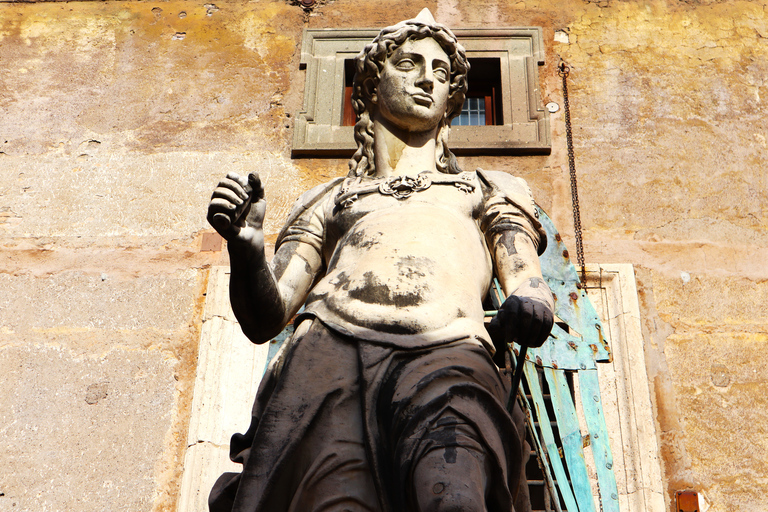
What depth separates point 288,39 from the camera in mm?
6883

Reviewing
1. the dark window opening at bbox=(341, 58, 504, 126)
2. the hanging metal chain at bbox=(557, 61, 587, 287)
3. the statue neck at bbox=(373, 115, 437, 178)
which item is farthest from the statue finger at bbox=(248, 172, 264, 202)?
the dark window opening at bbox=(341, 58, 504, 126)

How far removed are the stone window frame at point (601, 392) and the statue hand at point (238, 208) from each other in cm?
228

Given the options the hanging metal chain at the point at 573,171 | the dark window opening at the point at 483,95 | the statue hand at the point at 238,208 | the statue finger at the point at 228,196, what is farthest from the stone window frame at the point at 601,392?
the statue finger at the point at 228,196

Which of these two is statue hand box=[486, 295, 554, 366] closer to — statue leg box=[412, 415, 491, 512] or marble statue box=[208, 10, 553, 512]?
marble statue box=[208, 10, 553, 512]

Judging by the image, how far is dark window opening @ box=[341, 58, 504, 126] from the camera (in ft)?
21.8

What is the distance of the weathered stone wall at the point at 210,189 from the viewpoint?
5.11m

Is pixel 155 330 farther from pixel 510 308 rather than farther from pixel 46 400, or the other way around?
pixel 510 308

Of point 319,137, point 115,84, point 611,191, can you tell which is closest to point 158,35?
point 115,84

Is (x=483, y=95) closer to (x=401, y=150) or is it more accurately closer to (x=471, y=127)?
(x=471, y=127)

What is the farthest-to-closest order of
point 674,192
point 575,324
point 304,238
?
point 674,192, point 575,324, point 304,238

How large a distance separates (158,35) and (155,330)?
2.48 meters

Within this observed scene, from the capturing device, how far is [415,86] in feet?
12.2

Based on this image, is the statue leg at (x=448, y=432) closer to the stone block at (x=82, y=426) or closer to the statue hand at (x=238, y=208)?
the statue hand at (x=238, y=208)

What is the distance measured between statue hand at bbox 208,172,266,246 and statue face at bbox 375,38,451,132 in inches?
36.0
